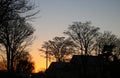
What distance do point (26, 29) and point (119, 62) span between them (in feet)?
53.2

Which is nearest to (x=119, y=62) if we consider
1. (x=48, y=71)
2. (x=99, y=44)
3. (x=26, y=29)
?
(x=26, y=29)

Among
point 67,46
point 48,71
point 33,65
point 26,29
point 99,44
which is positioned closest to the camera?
point 26,29

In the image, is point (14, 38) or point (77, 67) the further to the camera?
point (77, 67)

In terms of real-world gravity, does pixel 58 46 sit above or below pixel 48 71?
above

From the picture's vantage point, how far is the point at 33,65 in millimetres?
104312

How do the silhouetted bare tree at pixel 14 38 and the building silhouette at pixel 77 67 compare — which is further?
the building silhouette at pixel 77 67

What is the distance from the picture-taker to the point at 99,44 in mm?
72125

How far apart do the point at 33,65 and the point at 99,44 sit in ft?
126

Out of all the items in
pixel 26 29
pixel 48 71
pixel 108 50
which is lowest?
pixel 48 71

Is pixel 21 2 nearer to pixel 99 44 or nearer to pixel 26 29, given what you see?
pixel 26 29

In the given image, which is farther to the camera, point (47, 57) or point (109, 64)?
point (47, 57)

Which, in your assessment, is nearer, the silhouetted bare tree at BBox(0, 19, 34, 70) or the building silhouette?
the silhouetted bare tree at BBox(0, 19, 34, 70)

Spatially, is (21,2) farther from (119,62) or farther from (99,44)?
(99,44)

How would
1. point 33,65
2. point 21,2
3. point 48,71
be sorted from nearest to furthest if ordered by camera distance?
point 21,2
point 48,71
point 33,65
